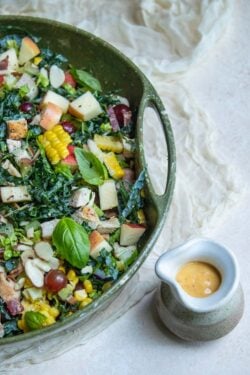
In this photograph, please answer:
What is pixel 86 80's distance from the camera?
227 centimetres

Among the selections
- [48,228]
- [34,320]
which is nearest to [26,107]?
[48,228]

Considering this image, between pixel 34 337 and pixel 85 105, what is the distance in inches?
27.9

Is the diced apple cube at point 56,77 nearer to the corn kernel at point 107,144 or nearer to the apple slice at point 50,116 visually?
the apple slice at point 50,116

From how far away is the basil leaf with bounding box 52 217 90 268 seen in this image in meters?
1.89

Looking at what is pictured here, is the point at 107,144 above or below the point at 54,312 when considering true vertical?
above

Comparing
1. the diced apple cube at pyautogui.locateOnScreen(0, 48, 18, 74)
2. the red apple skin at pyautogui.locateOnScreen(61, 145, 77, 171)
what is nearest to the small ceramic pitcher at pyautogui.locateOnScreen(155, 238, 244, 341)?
the red apple skin at pyautogui.locateOnScreen(61, 145, 77, 171)

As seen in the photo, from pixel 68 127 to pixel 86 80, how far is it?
0.21 m

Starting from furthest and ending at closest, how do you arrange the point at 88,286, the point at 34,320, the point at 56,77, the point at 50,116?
the point at 56,77 → the point at 50,116 → the point at 88,286 → the point at 34,320

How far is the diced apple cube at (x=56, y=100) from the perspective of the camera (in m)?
2.16

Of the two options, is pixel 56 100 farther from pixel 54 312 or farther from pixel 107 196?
pixel 54 312

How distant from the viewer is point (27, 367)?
1972 mm

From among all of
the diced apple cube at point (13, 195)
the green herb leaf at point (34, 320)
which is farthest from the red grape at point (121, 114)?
the green herb leaf at point (34, 320)

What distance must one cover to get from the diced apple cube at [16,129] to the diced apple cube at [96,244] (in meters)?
0.35

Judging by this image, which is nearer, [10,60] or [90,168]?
[90,168]
